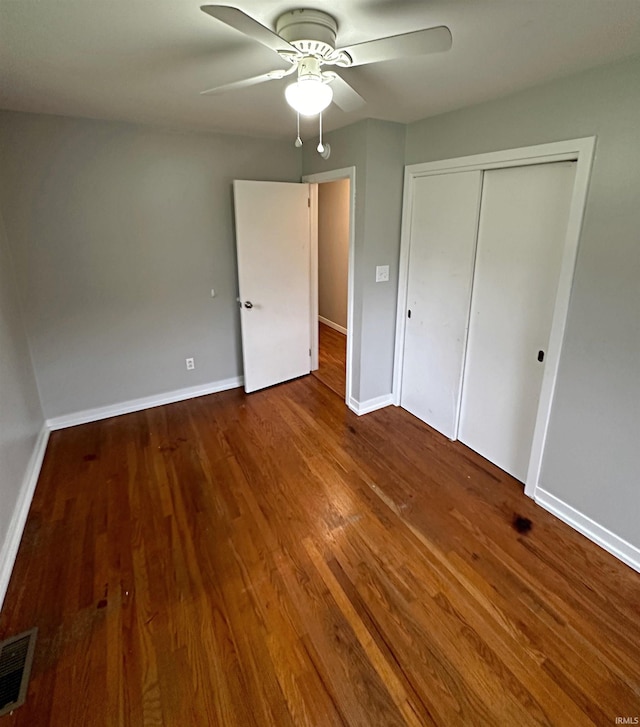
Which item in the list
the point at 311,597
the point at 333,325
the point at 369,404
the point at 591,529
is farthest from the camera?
the point at 333,325

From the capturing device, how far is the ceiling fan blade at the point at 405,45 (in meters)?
1.19

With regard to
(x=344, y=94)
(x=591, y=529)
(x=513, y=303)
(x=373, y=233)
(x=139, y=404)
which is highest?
(x=344, y=94)

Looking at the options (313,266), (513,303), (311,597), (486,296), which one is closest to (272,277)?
(313,266)

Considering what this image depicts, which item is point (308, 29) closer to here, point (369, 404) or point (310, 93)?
point (310, 93)

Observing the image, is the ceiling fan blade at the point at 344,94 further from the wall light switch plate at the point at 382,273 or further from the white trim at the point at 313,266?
the white trim at the point at 313,266

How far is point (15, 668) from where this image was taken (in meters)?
1.57

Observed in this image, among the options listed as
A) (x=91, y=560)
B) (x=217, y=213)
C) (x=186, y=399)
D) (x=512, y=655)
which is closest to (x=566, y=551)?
(x=512, y=655)

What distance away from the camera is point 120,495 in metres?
2.54

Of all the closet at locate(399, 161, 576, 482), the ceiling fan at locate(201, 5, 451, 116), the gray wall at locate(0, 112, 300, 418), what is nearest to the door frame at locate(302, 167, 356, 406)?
the gray wall at locate(0, 112, 300, 418)

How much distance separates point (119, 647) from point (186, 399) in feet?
7.75

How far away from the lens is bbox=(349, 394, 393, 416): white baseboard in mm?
3524

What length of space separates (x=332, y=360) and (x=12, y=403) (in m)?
3.16

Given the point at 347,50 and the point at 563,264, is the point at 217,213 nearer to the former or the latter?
the point at 347,50

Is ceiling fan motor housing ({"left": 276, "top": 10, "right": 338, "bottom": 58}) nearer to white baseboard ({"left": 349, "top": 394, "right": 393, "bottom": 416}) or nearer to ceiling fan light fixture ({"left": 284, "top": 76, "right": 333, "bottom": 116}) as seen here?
ceiling fan light fixture ({"left": 284, "top": 76, "right": 333, "bottom": 116})
